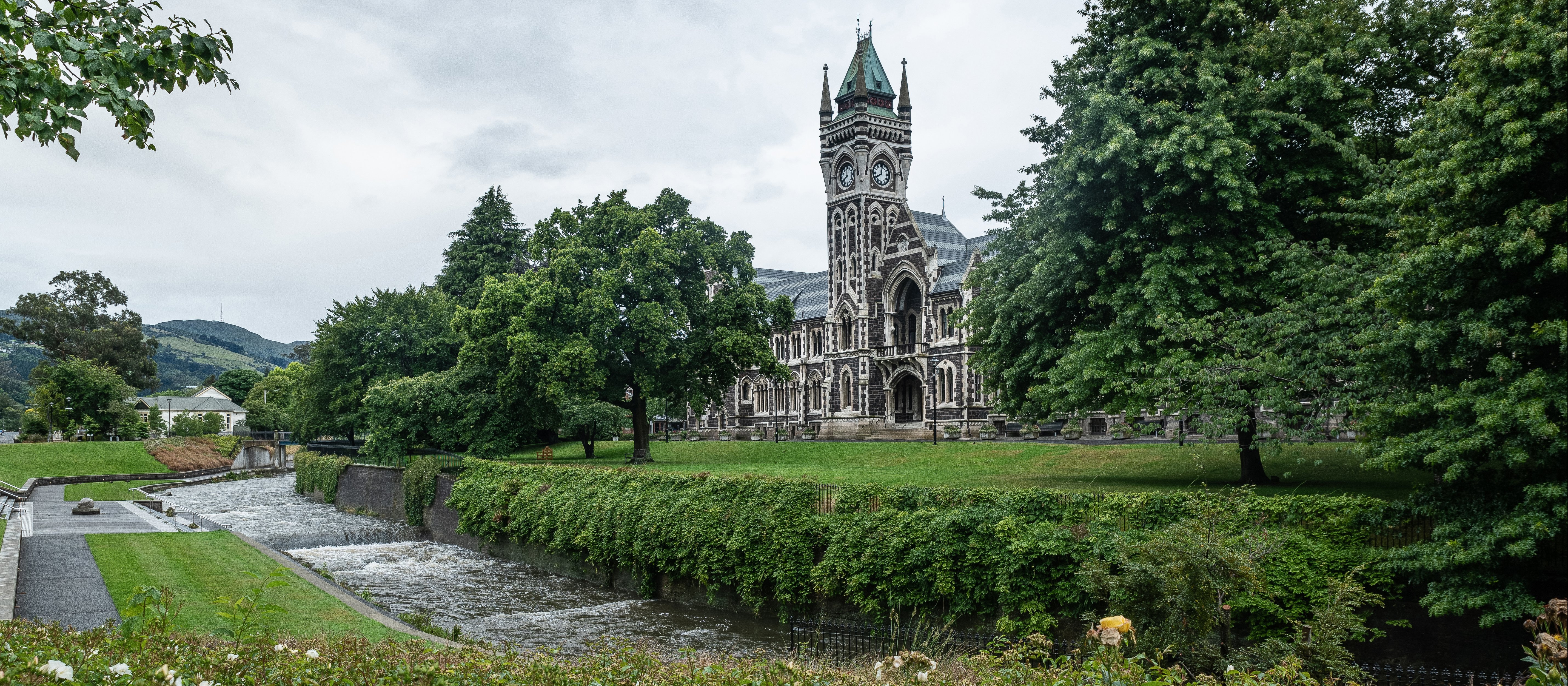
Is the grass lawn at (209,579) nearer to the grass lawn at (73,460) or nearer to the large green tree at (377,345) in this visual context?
the large green tree at (377,345)

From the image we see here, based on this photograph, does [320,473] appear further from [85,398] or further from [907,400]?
[907,400]

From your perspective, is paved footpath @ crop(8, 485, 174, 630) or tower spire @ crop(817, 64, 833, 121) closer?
paved footpath @ crop(8, 485, 174, 630)

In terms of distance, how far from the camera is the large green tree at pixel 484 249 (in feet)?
219

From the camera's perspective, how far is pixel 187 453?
75125 mm

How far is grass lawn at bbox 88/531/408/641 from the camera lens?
50.3 feet

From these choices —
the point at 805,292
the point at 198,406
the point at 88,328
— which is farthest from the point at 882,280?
the point at 198,406

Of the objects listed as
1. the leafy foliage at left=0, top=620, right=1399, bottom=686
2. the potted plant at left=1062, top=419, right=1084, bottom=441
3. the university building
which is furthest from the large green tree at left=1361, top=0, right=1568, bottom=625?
the university building

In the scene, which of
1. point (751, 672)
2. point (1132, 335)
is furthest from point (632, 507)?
point (751, 672)

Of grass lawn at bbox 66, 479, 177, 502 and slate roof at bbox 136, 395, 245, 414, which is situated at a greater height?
slate roof at bbox 136, 395, 245, 414

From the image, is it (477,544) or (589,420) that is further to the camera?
(589,420)

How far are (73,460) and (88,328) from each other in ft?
150

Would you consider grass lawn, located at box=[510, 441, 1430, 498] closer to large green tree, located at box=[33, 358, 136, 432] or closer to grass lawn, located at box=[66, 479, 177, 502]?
grass lawn, located at box=[66, 479, 177, 502]

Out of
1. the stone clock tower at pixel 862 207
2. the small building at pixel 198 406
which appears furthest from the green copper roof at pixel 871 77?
the small building at pixel 198 406

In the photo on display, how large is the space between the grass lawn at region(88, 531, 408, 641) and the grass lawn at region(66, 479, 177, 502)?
21059 millimetres
